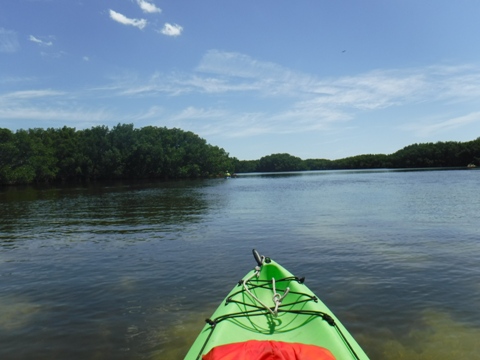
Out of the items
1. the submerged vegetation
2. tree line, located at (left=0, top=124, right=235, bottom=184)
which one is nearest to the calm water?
the submerged vegetation

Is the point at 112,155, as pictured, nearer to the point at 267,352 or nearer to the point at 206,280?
the point at 206,280

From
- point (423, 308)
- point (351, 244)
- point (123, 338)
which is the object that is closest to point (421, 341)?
point (423, 308)

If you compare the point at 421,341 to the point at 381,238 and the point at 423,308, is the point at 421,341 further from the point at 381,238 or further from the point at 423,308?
the point at 381,238

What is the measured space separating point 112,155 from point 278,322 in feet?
377

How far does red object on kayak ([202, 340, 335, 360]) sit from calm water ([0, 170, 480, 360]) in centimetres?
227

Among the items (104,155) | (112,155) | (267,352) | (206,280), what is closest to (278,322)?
(267,352)

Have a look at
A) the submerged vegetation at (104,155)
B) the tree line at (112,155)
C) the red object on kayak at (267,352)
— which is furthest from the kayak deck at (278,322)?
the tree line at (112,155)

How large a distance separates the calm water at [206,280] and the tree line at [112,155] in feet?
304

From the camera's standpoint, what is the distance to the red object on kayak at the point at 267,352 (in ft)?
16.4

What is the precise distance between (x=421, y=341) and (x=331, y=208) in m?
24.9

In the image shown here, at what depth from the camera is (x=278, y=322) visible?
6.68 meters

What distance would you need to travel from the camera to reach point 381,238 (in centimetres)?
1783

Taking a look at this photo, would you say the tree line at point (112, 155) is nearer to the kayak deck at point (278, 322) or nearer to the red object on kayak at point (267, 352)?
the kayak deck at point (278, 322)

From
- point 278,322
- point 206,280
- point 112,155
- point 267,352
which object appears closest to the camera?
point 267,352
